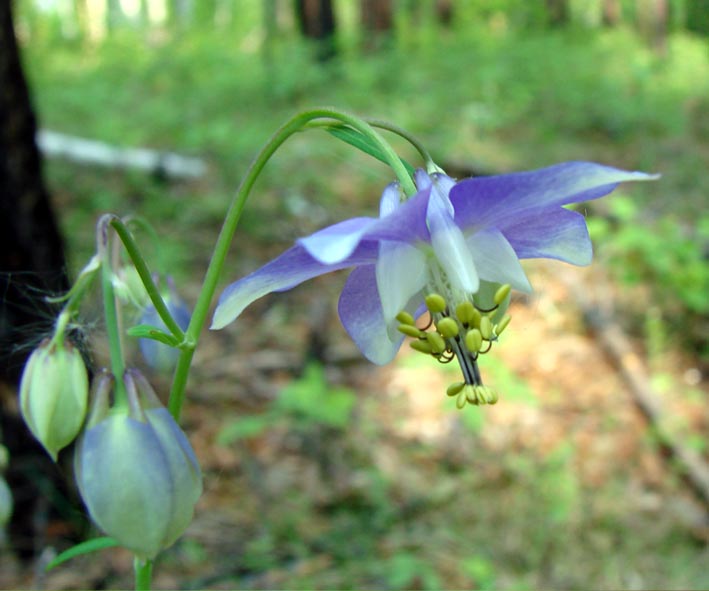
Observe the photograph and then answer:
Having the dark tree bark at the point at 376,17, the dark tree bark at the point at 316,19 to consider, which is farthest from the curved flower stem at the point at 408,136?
the dark tree bark at the point at 376,17

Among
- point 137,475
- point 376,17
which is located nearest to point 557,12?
point 376,17

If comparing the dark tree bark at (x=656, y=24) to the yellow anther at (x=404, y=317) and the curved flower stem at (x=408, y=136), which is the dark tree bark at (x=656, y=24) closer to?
the curved flower stem at (x=408, y=136)

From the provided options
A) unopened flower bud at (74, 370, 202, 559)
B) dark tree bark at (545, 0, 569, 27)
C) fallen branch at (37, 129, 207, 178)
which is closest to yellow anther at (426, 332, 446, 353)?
unopened flower bud at (74, 370, 202, 559)

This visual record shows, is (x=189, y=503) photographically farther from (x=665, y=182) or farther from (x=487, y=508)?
(x=665, y=182)

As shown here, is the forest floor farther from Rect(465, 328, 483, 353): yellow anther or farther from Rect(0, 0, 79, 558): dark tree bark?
Rect(465, 328, 483, 353): yellow anther

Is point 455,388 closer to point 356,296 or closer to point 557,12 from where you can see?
point 356,296
